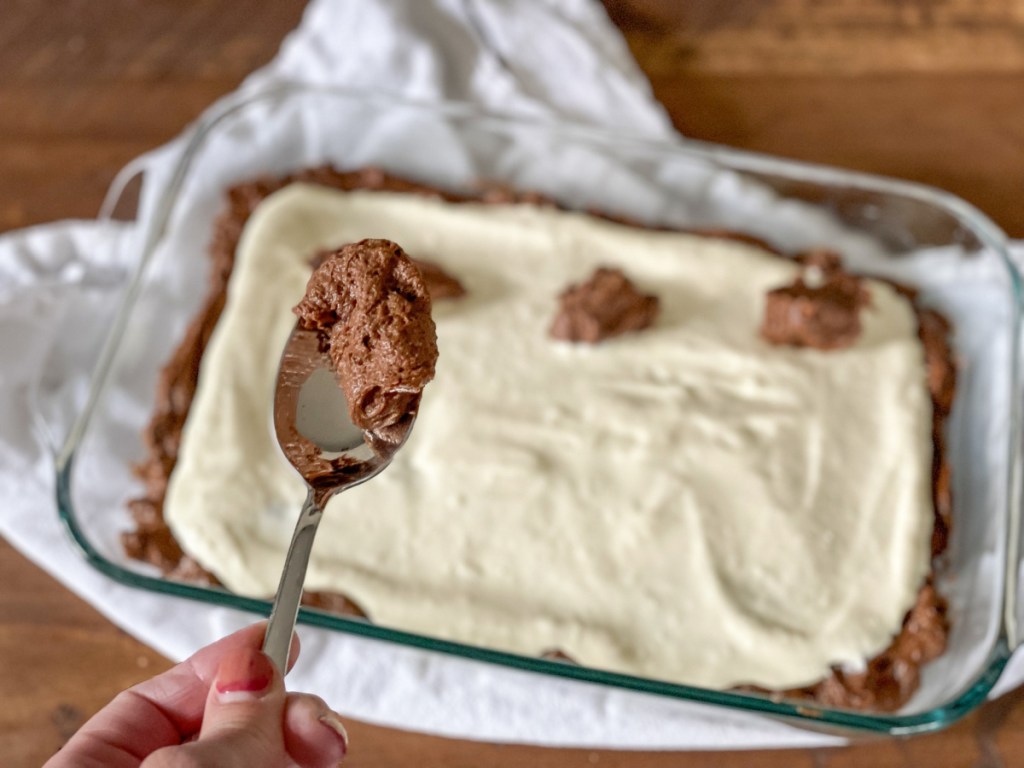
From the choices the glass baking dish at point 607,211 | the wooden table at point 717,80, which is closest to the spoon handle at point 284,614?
the glass baking dish at point 607,211

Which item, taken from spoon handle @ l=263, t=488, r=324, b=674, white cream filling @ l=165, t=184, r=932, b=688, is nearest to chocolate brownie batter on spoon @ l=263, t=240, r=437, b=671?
spoon handle @ l=263, t=488, r=324, b=674

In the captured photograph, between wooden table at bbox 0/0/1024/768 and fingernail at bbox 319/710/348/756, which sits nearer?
fingernail at bbox 319/710/348/756

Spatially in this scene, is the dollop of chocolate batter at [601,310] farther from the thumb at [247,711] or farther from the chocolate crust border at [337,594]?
the thumb at [247,711]

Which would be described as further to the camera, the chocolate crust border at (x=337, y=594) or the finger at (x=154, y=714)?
the chocolate crust border at (x=337, y=594)

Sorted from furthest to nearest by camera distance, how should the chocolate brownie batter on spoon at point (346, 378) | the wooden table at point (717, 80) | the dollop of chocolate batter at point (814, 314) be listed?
the wooden table at point (717, 80) < the dollop of chocolate batter at point (814, 314) < the chocolate brownie batter on spoon at point (346, 378)

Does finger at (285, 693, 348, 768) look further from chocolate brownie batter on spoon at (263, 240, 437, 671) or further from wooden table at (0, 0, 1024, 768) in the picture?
wooden table at (0, 0, 1024, 768)

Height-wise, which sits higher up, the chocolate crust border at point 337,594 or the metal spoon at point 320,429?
the metal spoon at point 320,429

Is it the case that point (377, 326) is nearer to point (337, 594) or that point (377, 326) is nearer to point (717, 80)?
point (337, 594)
